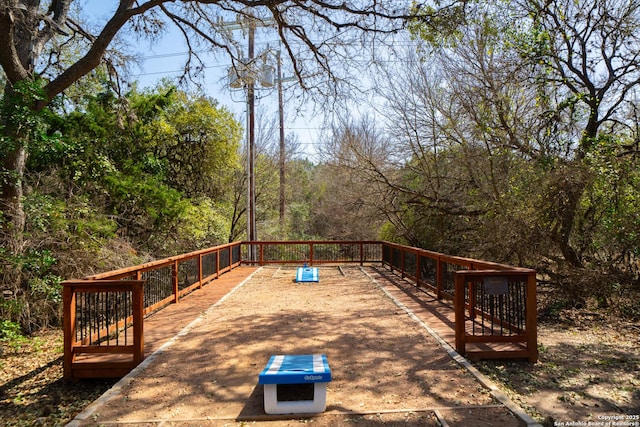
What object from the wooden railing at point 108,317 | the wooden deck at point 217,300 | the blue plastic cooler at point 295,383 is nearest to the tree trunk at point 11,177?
the wooden railing at point 108,317

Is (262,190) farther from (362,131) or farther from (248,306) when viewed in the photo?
(248,306)

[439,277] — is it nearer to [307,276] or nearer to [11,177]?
[307,276]

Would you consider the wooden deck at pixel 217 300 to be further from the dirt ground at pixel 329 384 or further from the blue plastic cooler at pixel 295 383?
the blue plastic cooler at pixel 295 383

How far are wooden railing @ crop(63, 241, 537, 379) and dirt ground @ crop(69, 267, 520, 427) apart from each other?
574mm

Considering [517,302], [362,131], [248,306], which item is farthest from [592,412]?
[362,131]

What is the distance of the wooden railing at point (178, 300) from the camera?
4926 mm

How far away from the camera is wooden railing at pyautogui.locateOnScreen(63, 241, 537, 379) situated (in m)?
4.93

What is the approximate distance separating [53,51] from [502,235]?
12.4 meters

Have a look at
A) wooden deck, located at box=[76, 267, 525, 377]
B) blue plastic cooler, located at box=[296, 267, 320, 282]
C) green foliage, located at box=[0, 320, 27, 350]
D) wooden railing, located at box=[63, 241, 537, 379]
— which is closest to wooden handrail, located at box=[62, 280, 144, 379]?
wooden railing, located at box=[63, 241, 537, 379]

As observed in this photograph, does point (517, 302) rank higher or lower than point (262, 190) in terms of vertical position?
lower

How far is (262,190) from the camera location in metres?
25.2

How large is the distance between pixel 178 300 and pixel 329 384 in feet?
18.2

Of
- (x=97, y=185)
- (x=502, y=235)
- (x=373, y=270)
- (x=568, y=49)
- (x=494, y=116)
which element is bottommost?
(x=373, y=270)

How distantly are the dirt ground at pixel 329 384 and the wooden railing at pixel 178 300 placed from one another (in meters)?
0.57
